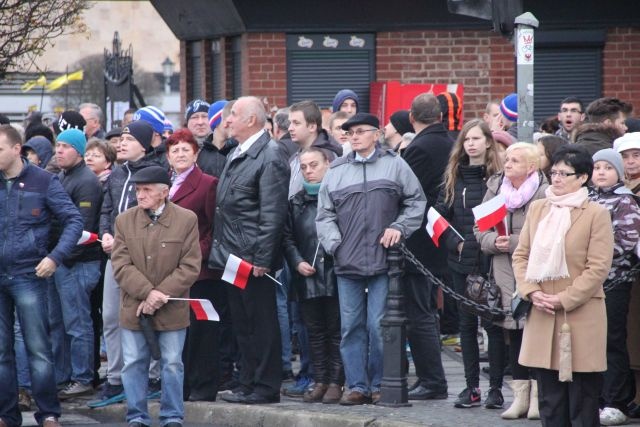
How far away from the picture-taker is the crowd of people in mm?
8227

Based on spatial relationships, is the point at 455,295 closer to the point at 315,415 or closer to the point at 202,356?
the point at 315,415

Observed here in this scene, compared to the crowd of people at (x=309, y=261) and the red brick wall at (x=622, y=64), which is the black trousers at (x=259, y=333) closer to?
the crowd of people at (x=309, y=261)

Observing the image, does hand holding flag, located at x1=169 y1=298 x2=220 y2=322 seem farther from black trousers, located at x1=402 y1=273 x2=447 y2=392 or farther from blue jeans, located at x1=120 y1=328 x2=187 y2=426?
black trousers, located at x1=402 y1=273 x2=447 y2=392

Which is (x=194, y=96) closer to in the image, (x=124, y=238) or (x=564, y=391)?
(x=124, y=238)

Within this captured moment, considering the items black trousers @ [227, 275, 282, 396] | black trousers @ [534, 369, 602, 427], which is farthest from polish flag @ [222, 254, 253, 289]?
black trousers @ [534, 369, 602, 427]

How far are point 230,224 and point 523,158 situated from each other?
223cm

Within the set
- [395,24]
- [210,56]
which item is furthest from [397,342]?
[210,56]

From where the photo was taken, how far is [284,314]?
11344mm

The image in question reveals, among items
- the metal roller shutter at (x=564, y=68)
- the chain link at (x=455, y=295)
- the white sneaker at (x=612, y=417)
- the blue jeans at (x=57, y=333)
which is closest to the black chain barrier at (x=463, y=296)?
the chain link at (x=455, y=295)

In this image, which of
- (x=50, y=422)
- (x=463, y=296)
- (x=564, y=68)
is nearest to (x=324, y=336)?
(x=463, y=296)

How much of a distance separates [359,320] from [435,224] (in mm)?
884

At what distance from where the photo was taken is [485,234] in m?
9.32

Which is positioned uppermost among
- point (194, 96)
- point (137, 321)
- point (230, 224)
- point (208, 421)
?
Result: point (194, 96)

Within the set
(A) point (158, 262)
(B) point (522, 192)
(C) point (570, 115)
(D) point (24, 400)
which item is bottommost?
(D) point (24, 400)
